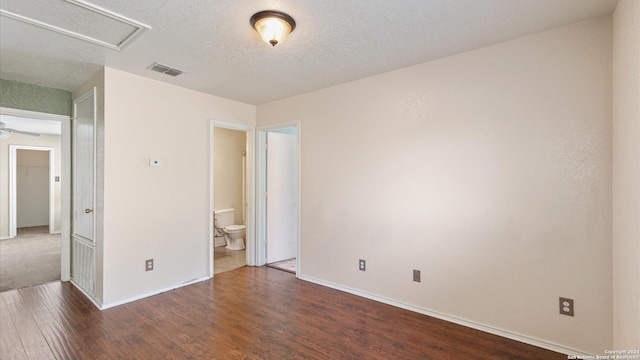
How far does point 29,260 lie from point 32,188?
14.7 feet

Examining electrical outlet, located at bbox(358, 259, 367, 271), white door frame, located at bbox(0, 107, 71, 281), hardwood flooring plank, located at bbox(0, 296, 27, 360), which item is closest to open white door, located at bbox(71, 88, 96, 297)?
white door frame, located at bbox(0, 107, 71, 281)

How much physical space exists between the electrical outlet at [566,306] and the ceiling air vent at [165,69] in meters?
3.97

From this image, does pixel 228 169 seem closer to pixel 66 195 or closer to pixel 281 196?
pixel 281 196

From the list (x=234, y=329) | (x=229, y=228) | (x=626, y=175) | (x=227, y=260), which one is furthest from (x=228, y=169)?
(x=626, y=175)

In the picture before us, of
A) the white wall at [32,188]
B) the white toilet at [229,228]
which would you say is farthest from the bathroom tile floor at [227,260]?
the white wall at [32,188]

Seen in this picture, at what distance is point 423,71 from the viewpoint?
2.85 metres

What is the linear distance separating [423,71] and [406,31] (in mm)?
714

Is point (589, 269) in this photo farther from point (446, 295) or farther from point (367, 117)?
point (367, 117)

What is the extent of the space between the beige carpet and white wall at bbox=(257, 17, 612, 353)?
154 inches

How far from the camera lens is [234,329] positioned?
8.41ft

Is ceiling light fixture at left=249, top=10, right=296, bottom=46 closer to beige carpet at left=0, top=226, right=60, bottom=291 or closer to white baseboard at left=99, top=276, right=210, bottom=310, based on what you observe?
white baseboard at left=99, top=276, right=210, bottom=310

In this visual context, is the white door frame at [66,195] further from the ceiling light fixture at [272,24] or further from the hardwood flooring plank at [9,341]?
the ceiling light fixture at [272,24]

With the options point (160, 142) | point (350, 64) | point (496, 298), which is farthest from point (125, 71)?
point (496, 298)

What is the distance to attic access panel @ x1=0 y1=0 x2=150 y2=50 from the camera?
1.88 metres
